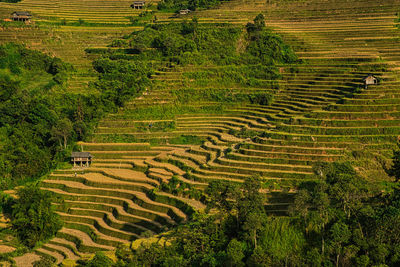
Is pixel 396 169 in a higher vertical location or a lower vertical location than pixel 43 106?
lower

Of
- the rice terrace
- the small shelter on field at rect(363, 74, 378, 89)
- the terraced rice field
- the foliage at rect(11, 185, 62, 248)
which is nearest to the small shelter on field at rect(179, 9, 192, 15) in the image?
the rice terrace

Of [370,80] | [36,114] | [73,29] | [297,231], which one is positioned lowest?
[297,231]

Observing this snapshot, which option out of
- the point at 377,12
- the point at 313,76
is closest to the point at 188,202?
the point at 313,76

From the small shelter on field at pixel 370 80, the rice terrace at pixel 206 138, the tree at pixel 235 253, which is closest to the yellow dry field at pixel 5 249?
the rice terrace at pixel 206 138

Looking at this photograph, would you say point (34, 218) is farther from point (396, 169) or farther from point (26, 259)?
point (396, 169)

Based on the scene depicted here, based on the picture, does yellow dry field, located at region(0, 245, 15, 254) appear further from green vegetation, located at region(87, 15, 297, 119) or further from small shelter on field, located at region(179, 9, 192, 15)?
small shelter on field, located at region(179, 9, 192, 15)

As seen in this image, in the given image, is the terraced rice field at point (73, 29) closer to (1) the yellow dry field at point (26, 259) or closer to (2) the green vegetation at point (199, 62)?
(2) the green vegetation at point (199, 62)

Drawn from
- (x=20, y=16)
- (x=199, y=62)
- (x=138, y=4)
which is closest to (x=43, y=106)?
(x=199, y=62)
